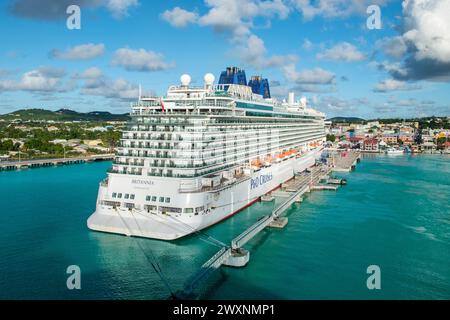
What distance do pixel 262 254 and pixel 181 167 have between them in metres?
8.23

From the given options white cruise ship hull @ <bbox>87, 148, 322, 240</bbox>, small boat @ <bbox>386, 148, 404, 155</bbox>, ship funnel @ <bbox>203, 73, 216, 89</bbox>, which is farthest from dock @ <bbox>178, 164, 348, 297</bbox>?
small boat @ <bbox>386, 148, 404, 155</bbox>

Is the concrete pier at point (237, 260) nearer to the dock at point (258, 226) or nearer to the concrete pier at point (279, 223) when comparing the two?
the dock at point (258, 226)

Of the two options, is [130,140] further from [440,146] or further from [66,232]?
[440,146]

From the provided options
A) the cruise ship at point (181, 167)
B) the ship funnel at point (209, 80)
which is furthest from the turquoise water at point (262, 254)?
the ship funnel at point (209, 80)

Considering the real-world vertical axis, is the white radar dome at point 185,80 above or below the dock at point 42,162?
above

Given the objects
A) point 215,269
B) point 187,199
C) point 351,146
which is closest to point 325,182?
point 187,199

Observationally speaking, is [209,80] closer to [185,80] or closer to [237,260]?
[185,80]

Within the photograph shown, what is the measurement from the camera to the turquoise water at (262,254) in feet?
69.8

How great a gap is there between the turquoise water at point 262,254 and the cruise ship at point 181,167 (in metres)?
1.33

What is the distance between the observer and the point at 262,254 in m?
26.7

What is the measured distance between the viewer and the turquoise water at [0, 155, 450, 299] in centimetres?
2127

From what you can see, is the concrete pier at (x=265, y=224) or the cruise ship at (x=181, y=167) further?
the cruise ship at (x=181, y=167)

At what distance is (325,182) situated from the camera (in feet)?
187

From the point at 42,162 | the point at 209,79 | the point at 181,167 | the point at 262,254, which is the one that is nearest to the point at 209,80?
the point at 209,79
